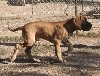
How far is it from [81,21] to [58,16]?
32.6 ft

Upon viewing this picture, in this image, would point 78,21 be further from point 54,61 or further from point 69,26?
point 54,61

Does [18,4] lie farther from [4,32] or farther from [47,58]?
[47,58]

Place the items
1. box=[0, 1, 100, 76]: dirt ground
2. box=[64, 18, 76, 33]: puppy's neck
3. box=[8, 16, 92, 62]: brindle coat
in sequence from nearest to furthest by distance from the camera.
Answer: box=[0, 1, 100, 76]: dirt ground → box=[8, 16, 92, 62]: brindle coat → box=[64, 18, 76, 33]: puppy's neck

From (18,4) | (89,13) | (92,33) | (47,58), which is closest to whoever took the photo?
(47,58)

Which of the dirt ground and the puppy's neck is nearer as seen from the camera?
the dirt ground

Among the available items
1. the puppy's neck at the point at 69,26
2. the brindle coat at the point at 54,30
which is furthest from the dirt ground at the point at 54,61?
the puppy's neck at the point at 69,26

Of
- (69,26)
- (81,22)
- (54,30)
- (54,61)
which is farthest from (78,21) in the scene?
(54,61)

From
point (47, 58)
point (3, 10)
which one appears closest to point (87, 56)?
point (47, 58)

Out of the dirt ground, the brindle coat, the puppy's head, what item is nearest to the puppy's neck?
the brindle coat

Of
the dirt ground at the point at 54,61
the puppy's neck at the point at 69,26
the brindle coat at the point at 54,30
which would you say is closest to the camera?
the dirt ground at the point at 54,61

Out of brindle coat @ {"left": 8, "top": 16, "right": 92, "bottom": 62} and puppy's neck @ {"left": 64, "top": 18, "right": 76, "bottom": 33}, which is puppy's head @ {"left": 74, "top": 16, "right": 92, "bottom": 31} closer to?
brindle coat @ {"left": 8, "top": 16, "right": 92, "bottom": 62}

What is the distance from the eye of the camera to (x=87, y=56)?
10156mm

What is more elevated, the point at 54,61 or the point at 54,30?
the point at 54,30

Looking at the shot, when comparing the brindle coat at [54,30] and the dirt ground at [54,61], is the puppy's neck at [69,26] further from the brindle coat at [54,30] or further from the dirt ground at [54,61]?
the dirt ground at [54,61]
